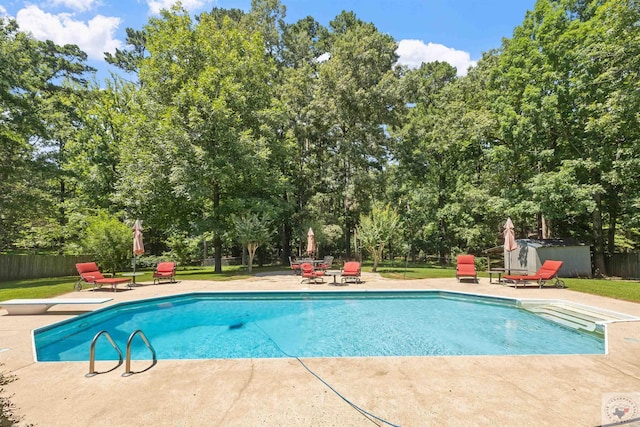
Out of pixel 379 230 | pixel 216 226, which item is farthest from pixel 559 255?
pixel 216 226

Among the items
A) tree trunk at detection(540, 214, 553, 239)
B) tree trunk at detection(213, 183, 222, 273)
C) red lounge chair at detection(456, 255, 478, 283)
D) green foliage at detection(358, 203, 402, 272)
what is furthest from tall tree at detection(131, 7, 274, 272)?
tree trunk at detection(540, 214, 553, 239)

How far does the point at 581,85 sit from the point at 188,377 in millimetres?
24804

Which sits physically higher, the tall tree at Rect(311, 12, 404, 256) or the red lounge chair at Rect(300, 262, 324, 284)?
the tall tree at Rect(311, 12, 404, 256)

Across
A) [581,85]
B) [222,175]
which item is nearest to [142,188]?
[222,175]

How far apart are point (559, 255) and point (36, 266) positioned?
3164 centimetres

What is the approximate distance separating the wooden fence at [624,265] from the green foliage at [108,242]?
30.5m

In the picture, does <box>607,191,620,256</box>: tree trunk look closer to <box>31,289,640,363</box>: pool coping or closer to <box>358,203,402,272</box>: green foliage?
<box>358,203,402,272</box>: green foliage

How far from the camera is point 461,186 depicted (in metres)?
28.4

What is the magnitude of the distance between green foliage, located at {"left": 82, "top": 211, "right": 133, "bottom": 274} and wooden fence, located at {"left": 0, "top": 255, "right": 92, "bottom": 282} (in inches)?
150

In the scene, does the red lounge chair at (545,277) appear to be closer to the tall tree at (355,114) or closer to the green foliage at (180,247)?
the tall tree at (355,114)

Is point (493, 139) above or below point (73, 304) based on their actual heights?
above

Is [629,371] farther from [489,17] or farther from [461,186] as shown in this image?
[461,186]

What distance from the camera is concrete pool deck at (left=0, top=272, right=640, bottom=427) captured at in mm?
3410

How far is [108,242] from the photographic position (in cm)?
1802
